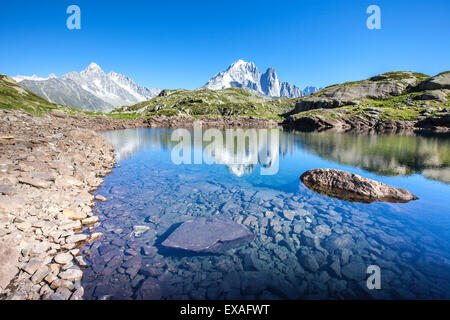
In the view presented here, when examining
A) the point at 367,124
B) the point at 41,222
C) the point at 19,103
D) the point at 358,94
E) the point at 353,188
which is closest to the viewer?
the point at 41,222

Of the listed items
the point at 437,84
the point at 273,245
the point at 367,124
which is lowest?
the point at 273,245

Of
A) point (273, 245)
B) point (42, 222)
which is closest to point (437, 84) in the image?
point (273, 245)

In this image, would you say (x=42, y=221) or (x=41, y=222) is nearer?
(x=41, y=222)

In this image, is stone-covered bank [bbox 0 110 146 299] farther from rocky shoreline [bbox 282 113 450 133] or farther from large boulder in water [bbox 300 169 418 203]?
rocky shoreline [bbox 282 113 450 133]

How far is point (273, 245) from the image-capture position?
31.5 feet

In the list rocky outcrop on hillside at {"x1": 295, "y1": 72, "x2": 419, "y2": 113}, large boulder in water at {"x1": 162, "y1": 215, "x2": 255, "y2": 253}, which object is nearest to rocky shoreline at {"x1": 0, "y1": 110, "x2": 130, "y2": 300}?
large boulder in water at {"x1": 162, "y1": 215, "x2": 255, "y2": 253}

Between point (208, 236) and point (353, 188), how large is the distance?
12665mm

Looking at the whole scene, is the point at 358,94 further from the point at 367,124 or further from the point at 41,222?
the point at 41,222

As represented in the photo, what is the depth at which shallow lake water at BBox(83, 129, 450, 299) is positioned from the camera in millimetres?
7137

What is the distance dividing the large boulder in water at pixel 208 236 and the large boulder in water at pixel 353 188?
9.37 meters

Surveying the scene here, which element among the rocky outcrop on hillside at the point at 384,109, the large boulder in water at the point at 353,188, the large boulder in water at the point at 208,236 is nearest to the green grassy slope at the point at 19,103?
the large boulder in water at the point at 208,236

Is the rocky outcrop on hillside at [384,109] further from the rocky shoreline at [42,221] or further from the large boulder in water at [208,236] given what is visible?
the rocky shoreline at [42,221]

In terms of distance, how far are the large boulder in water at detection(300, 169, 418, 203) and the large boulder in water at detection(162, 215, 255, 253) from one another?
30.7 ft
